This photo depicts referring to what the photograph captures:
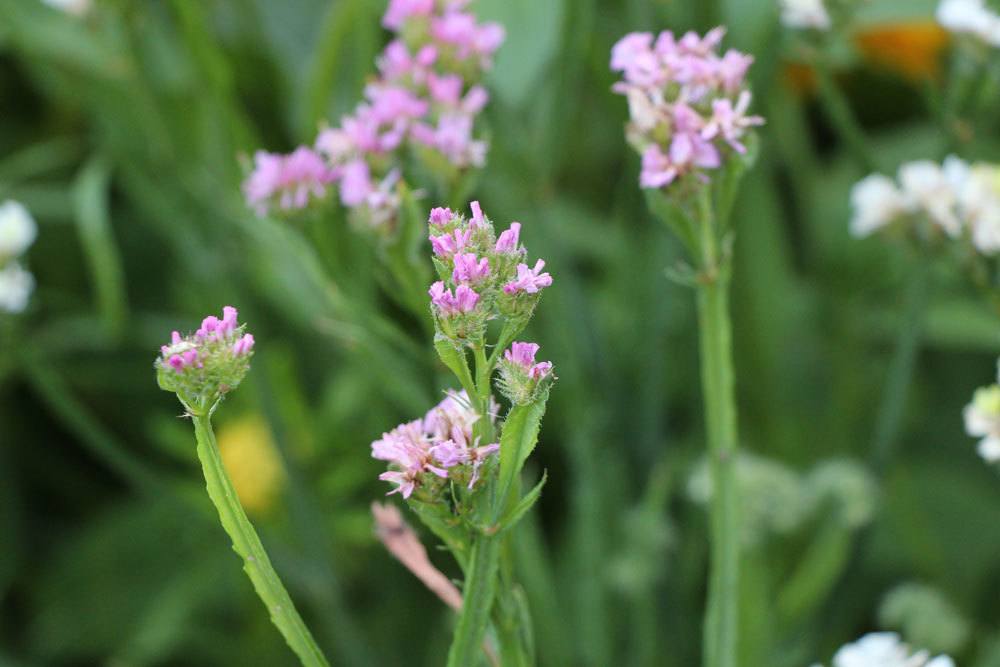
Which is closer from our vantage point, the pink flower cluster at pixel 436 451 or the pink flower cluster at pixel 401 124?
the pink flower cluster at pixel 436 451

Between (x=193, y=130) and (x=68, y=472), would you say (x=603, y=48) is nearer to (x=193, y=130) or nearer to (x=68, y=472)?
(x=193, y=130)

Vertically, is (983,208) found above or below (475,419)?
above

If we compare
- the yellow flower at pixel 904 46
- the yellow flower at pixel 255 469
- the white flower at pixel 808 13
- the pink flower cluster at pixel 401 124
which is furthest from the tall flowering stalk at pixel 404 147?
the yellow flower at pixel 904 46

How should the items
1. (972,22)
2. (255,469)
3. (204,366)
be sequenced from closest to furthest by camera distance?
1. (204,366)
2. (972,22)
3. (255,469)

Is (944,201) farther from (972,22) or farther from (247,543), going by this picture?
(247,543)

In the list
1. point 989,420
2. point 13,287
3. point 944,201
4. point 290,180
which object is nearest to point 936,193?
point 944,201

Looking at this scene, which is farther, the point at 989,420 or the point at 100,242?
the point at 100,242

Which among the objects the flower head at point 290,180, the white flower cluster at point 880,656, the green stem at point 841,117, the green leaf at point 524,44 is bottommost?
the white flower cluster at point 880,656

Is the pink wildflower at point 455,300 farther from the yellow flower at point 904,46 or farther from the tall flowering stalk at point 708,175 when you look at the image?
the yellow flower at point 904,46
